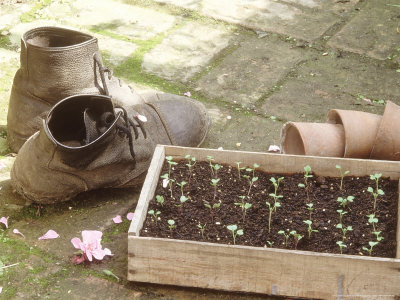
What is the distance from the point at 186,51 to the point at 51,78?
49.4 inches

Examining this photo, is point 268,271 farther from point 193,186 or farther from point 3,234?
point 3,234

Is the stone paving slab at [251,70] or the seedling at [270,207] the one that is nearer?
the seedling at [270,207]

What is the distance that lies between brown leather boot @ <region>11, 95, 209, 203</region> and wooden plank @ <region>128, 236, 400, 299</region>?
0.52 metres

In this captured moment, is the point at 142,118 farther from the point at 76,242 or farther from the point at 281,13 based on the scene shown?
the point at 281,13

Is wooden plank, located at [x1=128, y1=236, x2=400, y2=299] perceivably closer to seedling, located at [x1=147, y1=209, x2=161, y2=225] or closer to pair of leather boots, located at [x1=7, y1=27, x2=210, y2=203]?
seedling, located at [x1=147, y1=209, x2=161, y2=225]

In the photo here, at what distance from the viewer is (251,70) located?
349cm

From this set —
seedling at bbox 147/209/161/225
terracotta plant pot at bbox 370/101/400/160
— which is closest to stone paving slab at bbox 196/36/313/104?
terracotta plant pot at bbox 370/101/400/160

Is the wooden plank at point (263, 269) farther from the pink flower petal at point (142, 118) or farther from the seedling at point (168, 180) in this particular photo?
the pink flower petal at point (142, 118)

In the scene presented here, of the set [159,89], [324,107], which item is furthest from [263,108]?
[159,89]

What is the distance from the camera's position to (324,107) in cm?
316

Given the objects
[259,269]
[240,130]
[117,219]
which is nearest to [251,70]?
[240,130]

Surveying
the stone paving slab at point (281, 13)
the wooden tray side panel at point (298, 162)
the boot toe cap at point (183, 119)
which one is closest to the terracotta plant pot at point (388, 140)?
the wooden tray side panel at point (298, 162)

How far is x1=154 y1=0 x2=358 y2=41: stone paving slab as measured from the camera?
3920mm

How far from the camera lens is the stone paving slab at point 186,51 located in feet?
11.4
